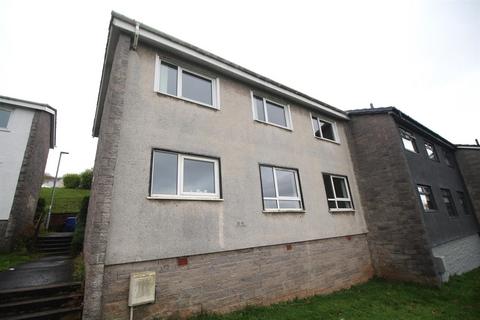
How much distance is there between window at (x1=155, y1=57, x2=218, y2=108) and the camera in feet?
20.9

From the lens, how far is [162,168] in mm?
5441

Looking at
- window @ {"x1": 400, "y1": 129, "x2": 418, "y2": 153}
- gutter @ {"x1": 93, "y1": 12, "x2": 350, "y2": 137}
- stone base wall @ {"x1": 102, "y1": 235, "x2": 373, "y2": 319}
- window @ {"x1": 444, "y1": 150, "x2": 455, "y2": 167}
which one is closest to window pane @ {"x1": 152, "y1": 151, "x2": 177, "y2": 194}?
stone base wall @ {"x1": 102, "y1": 235, "x2": 373, "y2": 319}

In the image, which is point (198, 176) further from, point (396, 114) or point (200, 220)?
point (396, 114)

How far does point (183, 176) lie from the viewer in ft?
18.5

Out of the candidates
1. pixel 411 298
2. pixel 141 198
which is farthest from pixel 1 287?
pixel 411 298

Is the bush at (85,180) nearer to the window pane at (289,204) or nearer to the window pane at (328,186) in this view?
the window pane at (289,204)

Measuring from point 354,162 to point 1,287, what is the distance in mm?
13497

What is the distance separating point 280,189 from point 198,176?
10.5ft

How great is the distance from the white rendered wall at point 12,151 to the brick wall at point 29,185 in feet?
0.59

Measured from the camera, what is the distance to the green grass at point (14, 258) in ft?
25.2

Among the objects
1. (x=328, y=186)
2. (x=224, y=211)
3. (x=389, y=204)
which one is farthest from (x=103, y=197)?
(x=389, y=204)

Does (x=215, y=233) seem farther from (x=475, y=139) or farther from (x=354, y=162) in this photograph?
(x=475, y=139)

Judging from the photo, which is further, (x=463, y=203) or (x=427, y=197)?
(x=463, y=203)

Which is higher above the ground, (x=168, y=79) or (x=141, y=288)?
(x=168, y=79)
